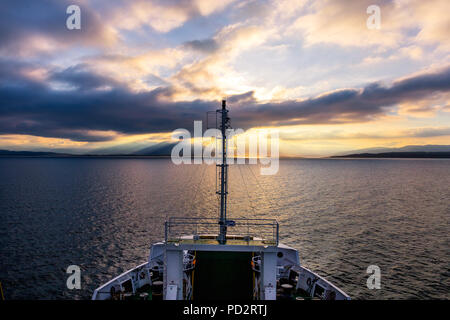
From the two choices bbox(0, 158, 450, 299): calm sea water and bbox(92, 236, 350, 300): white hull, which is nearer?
bbox(92, 236, 350, 300): white hull

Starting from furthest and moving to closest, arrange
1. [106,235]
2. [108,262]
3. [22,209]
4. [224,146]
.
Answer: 1. [22,209]
2. [106,235]
3. [108,262]
4. [224,146]

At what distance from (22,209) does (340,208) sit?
80.1 m

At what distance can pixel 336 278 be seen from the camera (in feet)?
102

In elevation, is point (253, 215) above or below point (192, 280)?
below

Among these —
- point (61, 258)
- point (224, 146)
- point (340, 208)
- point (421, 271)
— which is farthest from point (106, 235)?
point (340, 208)

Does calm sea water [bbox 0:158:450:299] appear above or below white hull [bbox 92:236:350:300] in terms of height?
below

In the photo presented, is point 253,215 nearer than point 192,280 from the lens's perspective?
No

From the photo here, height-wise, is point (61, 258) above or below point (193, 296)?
below

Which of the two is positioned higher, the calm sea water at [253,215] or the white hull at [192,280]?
the white hull at [192,280]

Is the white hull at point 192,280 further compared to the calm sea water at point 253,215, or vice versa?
the calm sea water at point 253,215
